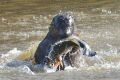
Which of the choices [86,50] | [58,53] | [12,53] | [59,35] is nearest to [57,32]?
[59,35]

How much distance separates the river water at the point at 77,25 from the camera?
1020 cm

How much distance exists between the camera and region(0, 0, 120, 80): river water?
1020 cm

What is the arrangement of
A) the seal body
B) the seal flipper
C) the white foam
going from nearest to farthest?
the seal flipper, the seal body, the white foam

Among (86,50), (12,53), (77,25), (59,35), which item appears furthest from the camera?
(77,25)

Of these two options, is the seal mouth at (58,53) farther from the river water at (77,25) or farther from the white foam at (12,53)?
the white foam at (12,53)

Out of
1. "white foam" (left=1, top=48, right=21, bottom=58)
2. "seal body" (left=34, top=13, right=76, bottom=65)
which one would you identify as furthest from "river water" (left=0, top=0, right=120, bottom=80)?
"seal body" (left=34, top=13, right=76, bottom=65)

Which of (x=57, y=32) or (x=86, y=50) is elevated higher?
(x=57, y=32)

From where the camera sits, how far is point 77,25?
1622cm

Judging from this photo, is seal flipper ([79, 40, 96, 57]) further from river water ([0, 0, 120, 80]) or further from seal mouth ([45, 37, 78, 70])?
river water ([0, 0, 120, 80])

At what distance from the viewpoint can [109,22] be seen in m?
16.6

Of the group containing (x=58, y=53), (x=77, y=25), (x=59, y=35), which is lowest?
(x=77, y=25)

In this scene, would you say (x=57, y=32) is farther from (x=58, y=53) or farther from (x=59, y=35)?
(x=58, y=53)

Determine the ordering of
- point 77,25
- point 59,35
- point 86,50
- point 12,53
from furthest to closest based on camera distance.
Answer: point 77,25 < point 12,53 < point 59,35 < point 86,50

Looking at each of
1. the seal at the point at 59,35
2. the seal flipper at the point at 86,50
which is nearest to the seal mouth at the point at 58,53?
the seal at the point at 59,35
